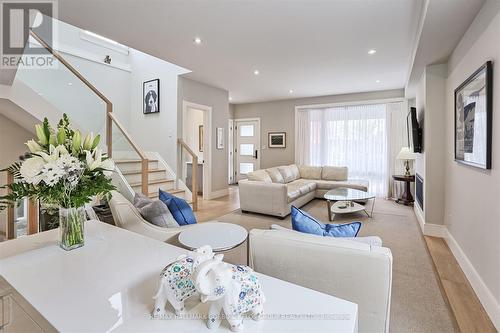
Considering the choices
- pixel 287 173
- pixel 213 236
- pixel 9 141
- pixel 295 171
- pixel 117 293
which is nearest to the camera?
pixel 117 293

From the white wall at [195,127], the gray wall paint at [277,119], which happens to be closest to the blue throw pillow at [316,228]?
the gray wall paint at [277,119]

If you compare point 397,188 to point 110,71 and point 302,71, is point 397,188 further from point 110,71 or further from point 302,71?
point 110,71

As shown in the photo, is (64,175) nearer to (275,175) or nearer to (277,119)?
(275,175)

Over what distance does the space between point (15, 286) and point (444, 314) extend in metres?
2.63

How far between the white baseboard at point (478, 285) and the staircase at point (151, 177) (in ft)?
14.1

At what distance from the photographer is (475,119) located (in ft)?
7.32

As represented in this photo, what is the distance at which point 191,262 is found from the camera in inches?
28.9

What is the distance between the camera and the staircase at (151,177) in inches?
166

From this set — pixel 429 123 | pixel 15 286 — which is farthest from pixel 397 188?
pixel 15 286

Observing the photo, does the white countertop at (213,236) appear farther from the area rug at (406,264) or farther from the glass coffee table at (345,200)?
the glass coffee table at (345,200)

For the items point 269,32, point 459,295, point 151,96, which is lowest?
point 459,295

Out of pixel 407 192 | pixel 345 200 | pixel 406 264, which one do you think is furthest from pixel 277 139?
pixel 406 264

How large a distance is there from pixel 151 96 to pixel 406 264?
5473 millimetres

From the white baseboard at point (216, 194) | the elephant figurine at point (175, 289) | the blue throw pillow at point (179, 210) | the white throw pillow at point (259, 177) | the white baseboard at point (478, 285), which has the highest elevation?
the white throw pillow at point (259, 177)
